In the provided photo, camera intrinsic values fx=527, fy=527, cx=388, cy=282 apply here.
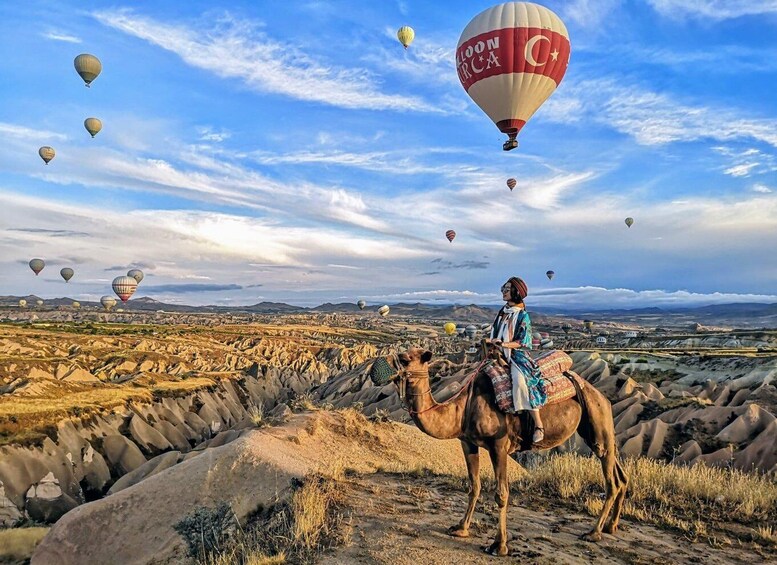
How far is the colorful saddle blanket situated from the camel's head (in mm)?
1175

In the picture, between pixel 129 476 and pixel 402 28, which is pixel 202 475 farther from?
pixel 402 28

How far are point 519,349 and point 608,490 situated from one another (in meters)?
2.76

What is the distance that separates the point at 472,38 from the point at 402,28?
111 feet

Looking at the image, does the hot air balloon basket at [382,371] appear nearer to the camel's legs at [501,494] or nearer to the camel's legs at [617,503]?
the camel's legs at [501,494]

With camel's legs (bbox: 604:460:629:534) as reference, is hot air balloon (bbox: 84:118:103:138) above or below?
above

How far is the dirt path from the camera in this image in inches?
294

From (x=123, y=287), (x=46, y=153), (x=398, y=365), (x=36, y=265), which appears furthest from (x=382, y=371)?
(x=36, y=265)

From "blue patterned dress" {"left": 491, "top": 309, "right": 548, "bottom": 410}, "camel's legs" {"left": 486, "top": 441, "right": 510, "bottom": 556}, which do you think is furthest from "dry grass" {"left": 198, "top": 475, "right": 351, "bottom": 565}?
"blue patterned dress" {"left": 491, "top": 309, "right": 548, "bottom": 410}

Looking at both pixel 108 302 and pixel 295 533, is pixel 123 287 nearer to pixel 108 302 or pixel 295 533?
pixel 108 302

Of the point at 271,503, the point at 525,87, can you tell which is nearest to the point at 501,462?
the point at 271,503

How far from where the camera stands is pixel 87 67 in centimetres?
6875

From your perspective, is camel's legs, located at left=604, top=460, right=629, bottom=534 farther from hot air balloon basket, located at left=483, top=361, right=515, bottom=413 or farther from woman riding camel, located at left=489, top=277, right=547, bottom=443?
hot air balloon basket, located at left=483, top=361, right=515, bottom=413

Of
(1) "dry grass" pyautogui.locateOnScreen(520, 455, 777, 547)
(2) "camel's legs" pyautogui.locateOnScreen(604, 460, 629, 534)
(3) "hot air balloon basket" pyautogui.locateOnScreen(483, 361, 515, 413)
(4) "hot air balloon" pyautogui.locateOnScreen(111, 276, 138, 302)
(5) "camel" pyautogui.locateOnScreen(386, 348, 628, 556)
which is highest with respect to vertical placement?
(4) "hot air balloon" pyautogui.locateOnScreen(111, 276, 138, 302)

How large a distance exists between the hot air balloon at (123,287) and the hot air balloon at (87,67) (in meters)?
70.4
